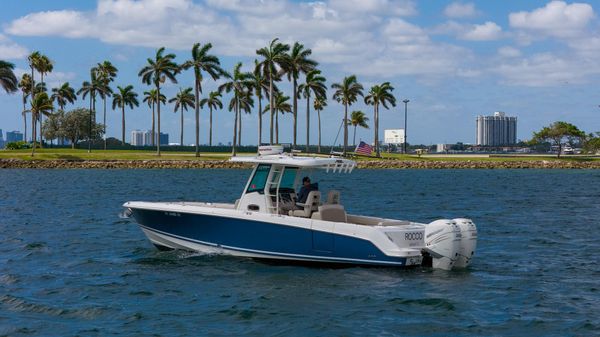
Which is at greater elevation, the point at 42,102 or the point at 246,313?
the point at 42,102

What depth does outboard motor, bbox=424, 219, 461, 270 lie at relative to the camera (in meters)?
18.4

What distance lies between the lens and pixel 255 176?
2086 centimetres

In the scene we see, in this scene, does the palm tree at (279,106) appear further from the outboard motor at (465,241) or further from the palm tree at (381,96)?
the outboard motor at (465,241)

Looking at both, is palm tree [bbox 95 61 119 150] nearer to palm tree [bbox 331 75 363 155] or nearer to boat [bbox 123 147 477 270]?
palm tree [bbox 331 75 363 155]

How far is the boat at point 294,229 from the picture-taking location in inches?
730

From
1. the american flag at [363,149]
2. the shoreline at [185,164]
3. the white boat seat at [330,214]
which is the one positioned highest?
the american flag at [363,149]

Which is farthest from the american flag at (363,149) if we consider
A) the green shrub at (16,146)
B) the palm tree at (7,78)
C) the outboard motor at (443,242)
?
the green shrub at (16,146)

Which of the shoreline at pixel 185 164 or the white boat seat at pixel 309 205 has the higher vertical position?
the white boat seat at pixel 309 205

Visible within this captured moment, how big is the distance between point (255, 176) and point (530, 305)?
7.87 meters

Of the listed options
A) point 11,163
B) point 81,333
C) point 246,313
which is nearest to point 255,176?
point 246,313

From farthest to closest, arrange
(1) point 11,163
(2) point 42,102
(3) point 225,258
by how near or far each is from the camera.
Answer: (2) point 42,102 < (1) point 11,163 < (3) point 225,258

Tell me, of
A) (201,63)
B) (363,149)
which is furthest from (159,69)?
(363,149)

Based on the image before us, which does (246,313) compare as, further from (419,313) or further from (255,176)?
(255,176)

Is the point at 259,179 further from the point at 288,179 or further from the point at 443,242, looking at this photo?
the point at 443,242
